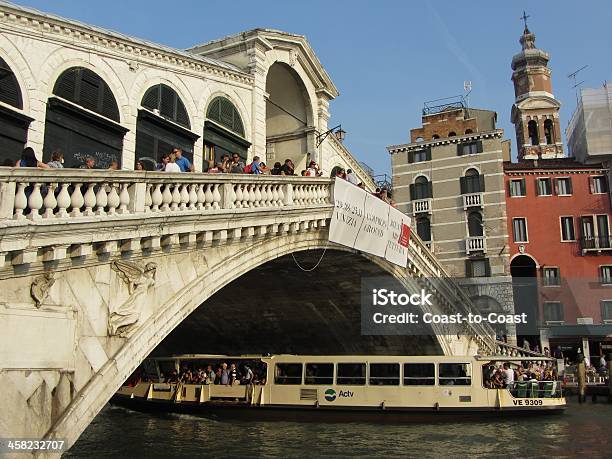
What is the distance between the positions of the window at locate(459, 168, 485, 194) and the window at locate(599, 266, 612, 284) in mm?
7358

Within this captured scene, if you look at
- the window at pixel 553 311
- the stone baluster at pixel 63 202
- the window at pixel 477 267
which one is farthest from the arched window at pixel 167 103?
the window at pixel 553 311

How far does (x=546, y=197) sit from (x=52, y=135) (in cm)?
2831

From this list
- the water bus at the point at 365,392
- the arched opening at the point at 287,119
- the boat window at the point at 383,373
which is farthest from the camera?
the arched opening at the point at 287,119

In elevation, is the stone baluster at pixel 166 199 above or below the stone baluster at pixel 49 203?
above

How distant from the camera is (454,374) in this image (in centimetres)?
1872

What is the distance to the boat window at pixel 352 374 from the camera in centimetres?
1917

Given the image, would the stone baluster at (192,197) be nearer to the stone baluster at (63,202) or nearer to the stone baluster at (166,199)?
the stone baluster at (166,199)

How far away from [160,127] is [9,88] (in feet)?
12.2

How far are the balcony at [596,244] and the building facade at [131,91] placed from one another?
1915cm

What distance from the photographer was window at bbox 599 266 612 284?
3155cm

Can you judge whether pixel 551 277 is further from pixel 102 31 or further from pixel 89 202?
pixel 89 202

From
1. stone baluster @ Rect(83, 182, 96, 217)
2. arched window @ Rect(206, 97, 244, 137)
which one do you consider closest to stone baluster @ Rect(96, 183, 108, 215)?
stone baluster @ Rect(83, 182, 96, 217)

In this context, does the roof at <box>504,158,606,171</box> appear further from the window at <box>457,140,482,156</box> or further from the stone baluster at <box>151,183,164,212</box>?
the stone baluster at <box>151,183,164,212</box>

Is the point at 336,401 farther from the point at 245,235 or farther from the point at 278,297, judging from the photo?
the point at 245,235
